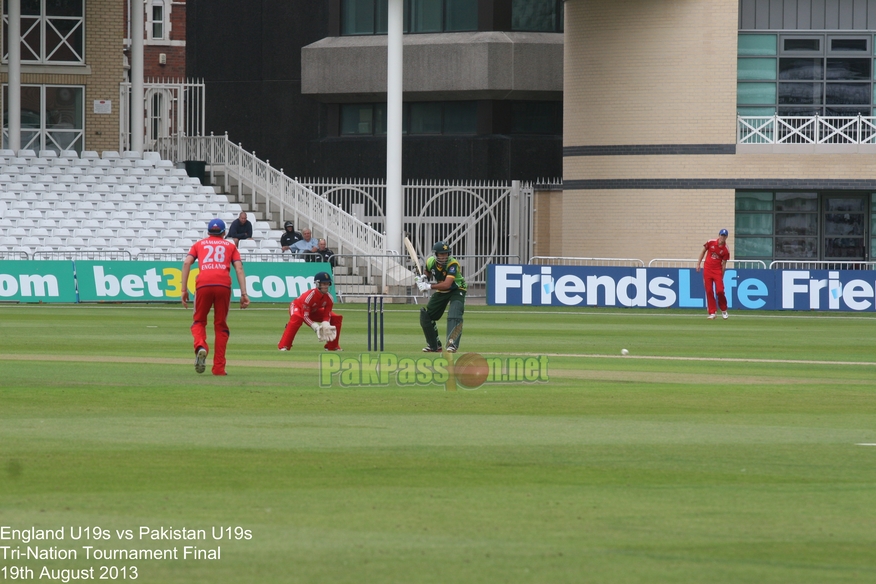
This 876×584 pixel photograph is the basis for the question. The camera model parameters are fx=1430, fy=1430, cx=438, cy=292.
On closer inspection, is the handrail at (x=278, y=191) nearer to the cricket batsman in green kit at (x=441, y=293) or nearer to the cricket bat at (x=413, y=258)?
the cricket bat at (x=413, y=258)

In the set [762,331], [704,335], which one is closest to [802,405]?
[704,335]

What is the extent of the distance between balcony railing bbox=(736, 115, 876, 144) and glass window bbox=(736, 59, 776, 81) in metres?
1.07

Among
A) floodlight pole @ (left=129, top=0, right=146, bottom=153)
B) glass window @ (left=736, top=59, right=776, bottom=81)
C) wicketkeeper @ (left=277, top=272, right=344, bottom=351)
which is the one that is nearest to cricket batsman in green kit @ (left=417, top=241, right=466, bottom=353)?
wicketkeeper @ (left=277, top=272, right=344, bottom=351)

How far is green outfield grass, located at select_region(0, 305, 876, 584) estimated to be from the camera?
7090 mm

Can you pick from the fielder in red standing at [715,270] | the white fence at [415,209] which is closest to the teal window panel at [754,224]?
the white fence at [415,209]

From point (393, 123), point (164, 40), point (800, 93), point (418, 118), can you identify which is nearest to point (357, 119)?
point (418, 118)

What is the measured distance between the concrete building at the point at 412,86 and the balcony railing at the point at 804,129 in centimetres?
815

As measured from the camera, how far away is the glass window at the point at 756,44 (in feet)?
119

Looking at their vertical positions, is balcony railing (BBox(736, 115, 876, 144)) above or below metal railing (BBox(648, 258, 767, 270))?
above

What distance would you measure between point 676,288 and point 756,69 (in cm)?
795

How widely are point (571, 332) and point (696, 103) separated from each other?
13.5 metres

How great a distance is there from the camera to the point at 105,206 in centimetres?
3466

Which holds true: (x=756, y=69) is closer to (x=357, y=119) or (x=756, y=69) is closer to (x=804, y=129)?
(x=804, y=129)

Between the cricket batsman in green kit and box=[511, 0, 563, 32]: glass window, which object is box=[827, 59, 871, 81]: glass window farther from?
the cricket batsman in green kit
